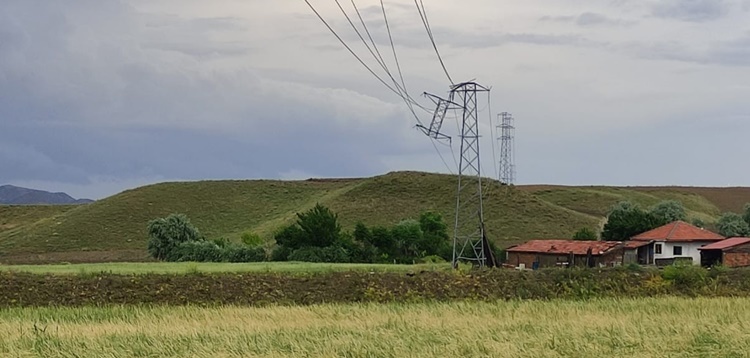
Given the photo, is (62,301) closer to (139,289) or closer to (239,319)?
(139,289)

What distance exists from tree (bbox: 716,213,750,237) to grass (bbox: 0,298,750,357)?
70.6 meters

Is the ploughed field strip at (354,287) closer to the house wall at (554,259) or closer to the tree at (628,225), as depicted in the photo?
the house wall at (554,259)

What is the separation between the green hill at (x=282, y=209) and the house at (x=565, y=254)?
21506 mm

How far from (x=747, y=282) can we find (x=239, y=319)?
20287 millimetres

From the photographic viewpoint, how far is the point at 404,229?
7169 cm

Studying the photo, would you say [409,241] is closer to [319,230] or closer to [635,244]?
[319,230]

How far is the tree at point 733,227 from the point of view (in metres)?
89.8

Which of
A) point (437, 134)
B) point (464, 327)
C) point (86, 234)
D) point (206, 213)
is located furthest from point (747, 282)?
point (206, 213)

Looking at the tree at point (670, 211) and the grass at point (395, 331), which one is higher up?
the tree at point (670, 211)

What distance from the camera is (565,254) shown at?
6362 centimetres

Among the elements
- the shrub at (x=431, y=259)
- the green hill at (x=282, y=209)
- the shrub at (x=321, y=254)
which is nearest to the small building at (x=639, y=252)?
the shrub at (x=431, y=259)

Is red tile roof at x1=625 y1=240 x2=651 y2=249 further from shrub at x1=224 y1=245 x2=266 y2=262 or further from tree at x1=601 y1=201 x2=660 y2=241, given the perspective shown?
shrub at x1=224 y1=245 x2=266 y2=262

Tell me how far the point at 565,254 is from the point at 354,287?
35.9 meters

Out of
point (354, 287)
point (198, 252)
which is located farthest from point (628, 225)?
point (354, 287)
